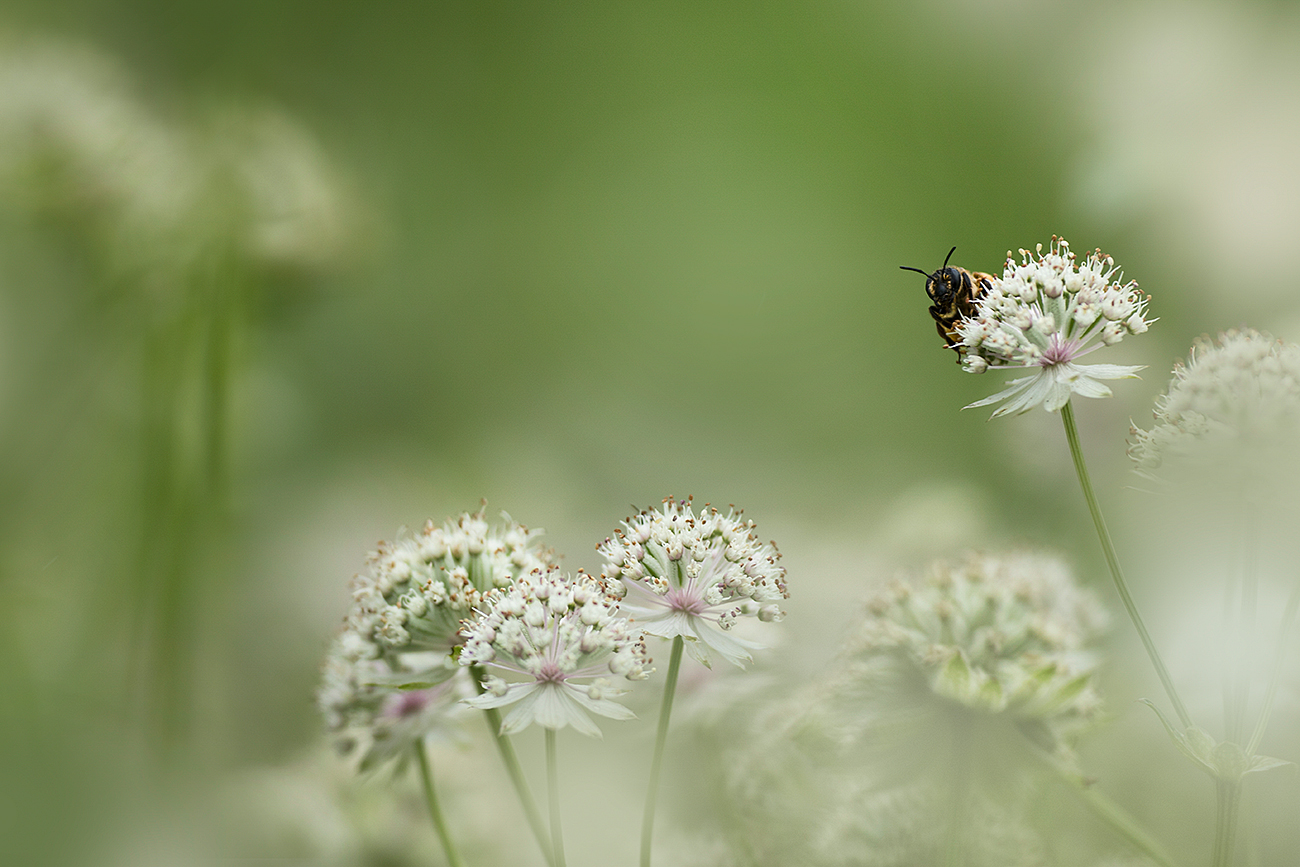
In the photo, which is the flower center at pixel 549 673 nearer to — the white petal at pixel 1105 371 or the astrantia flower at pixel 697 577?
the astrantia flower at pixel 697 577

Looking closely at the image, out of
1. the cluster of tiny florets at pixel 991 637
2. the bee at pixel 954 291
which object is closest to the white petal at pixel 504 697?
the cluster of tiny florets at pixel 991 637

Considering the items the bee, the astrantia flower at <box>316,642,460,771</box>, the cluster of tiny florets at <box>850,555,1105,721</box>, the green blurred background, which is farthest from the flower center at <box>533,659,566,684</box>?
the green blurred background

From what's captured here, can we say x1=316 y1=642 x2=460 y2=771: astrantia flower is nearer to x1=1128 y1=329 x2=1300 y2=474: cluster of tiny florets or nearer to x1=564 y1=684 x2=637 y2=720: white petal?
x1=564 y1=684 x2=637 y2=720: white petal

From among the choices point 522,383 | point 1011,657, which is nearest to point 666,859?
point 1011,657

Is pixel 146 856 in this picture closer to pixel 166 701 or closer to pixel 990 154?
pixel 166 701

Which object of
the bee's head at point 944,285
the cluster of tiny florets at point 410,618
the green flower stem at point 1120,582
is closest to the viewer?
the green flower stem at point 1120,582

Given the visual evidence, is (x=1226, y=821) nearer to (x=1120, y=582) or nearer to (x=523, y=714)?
(x=1120, y=582)
